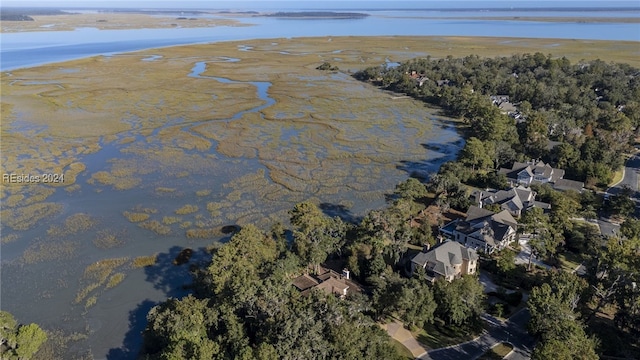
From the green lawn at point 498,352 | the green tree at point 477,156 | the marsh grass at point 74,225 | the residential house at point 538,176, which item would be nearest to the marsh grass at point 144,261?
the marsh grass at point 74,225

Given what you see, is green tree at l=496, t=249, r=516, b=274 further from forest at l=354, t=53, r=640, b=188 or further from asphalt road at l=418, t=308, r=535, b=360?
forest at l=354, t=53, r=640, b=188

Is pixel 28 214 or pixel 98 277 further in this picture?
pixel 28 214

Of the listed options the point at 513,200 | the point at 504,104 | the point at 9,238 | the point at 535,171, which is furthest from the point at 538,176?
the point at 9,238

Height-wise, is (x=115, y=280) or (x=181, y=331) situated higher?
(x=181, y=331)

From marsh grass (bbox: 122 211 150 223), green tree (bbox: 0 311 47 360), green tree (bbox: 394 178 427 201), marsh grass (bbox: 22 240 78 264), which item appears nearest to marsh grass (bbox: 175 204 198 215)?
marsh grass (bbox: 122 211 150 223)

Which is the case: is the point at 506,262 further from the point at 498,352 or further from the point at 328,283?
the point at 328,283

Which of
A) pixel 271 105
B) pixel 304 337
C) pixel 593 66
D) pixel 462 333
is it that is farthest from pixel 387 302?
pixel 593 66

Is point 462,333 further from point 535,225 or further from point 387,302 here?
point 535,225
